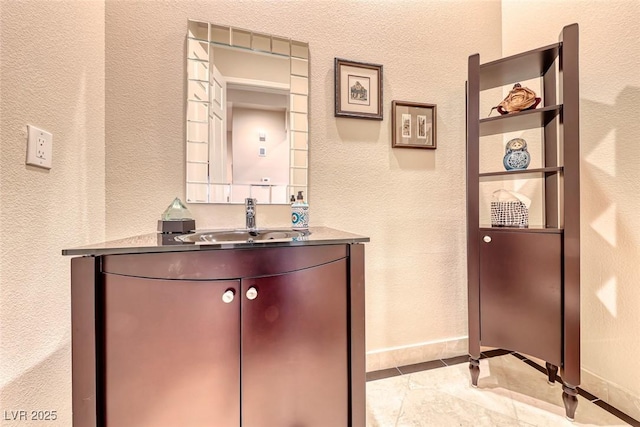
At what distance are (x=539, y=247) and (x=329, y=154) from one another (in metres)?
1.11

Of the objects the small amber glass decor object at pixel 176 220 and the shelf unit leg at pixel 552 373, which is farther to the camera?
the shelf unit leg at pixel 552 373

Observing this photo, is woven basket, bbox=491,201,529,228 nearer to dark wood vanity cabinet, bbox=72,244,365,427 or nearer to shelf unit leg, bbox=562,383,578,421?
shelf unit leg, bbox=562,383,578,421

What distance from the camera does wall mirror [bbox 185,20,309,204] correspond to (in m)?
1.32

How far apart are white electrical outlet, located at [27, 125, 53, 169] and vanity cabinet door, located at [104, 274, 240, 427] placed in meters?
0.42

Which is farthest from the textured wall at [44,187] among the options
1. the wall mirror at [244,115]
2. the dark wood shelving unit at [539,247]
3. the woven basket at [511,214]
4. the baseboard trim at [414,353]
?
the woven basket at [511,214]

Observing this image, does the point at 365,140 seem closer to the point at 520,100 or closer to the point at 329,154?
the point at 329,154

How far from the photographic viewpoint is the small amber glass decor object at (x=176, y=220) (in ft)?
3.70

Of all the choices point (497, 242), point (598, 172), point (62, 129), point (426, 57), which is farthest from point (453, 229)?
point (62, 129)

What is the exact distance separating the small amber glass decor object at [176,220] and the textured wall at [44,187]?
0.94 feet

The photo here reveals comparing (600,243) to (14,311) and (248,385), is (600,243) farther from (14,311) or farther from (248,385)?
(14,311)

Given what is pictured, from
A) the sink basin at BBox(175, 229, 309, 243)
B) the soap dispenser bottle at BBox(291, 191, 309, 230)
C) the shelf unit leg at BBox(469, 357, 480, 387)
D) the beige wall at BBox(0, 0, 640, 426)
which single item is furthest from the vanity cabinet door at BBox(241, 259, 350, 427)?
the shelf unit leg at BBox(469, 357, 480, 387)

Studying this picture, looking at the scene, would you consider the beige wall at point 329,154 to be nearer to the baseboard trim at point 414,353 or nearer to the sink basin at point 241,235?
the baseboard trim at point 414,353

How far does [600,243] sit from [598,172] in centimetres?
35

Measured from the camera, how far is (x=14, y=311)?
740mm
